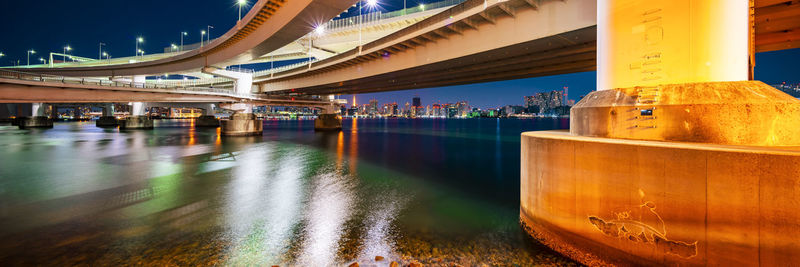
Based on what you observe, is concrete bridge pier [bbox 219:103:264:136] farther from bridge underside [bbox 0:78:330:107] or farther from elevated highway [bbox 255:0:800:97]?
elevated highway [bbox 255:0:800:97]

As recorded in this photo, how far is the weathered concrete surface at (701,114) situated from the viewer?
444 cm

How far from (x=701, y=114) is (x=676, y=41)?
1473mm

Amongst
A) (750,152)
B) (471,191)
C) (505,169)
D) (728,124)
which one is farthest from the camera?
(505,169)

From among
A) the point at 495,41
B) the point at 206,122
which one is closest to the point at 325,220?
the point at 495,41

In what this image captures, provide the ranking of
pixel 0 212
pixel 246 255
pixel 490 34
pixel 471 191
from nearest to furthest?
1. pixel 246 255
2. pixel 0 212
3. pixel 471 191
4. pixel 490 34

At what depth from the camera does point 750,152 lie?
3824 mm

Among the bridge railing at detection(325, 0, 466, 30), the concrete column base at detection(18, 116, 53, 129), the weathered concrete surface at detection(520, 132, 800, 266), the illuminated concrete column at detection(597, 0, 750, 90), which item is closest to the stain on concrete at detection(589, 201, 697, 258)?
the weathered concrete surface at detection(520, 132, 800, 266)

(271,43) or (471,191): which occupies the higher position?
(271,43)

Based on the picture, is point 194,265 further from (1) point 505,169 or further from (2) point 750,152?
(1) point 505,169

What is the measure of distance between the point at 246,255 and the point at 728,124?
28.1ft

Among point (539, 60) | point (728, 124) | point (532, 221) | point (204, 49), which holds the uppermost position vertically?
point (204, 49)

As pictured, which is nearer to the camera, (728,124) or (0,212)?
(728,124)

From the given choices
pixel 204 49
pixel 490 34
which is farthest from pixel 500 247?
pixel 204 49

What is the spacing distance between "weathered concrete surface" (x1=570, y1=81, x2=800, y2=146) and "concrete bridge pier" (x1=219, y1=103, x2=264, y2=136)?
141ft
